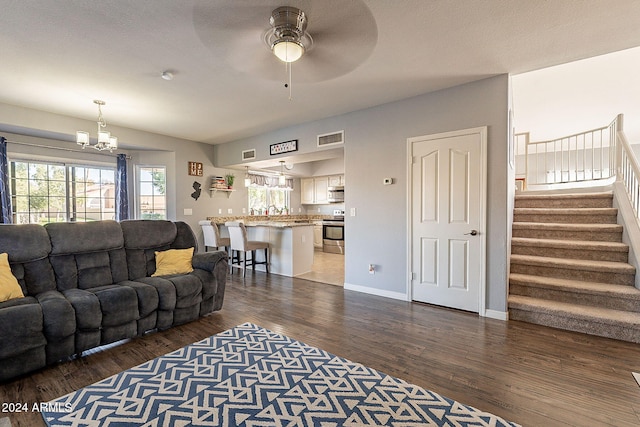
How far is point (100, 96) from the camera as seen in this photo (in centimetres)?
362

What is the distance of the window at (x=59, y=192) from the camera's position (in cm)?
455

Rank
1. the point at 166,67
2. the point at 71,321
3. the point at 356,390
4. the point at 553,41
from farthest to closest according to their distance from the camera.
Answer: the point at 166,67 < the point at 553,41 < the point at 71,321 < the point at 356,390

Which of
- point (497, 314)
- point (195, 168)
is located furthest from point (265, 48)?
point (195, 168)

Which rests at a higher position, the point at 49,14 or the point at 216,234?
the point at 49,14

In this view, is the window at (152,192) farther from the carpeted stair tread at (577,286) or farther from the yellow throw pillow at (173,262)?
the carpeted stair tread at (577,286)

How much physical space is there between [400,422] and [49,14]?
3549 mm

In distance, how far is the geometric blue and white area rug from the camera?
1.60 meters

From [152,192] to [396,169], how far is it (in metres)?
4.83

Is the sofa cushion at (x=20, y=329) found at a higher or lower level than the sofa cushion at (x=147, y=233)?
lower

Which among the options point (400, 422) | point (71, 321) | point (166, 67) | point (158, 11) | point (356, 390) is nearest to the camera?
point (400, 422)

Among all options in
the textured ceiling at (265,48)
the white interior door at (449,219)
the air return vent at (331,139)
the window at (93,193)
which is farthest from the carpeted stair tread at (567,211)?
the window at (93,193)

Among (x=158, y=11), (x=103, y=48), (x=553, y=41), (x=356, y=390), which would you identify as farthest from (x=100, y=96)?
(x=553, y=41)

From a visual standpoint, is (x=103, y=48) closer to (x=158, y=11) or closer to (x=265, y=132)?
(x=158, y=11)

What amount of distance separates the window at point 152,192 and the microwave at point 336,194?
166 inches
